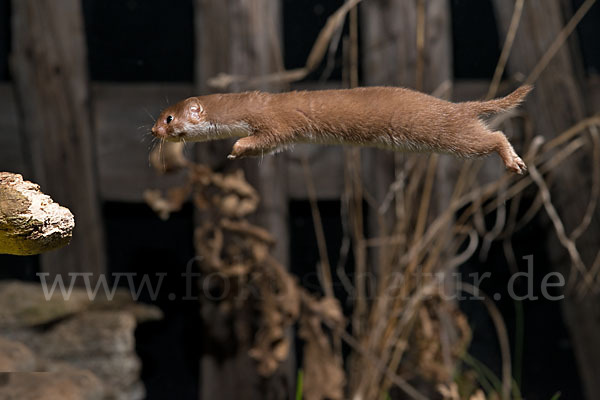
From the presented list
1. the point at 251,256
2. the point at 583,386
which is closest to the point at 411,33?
the point at 251,256

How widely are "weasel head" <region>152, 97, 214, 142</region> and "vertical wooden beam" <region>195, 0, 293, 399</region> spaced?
1.01 m

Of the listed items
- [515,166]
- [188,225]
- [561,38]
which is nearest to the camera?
[515,166]

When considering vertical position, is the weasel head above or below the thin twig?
below

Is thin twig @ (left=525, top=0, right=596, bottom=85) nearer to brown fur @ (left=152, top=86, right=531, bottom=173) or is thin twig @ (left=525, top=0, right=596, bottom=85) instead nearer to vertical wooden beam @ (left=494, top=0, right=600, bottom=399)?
vertical wooden beam @ (left=494, top=0, right=600, bottom=399)

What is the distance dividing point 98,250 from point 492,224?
973 mm

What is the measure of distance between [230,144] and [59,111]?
16.0 inches

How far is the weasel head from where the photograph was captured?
0.44 meters

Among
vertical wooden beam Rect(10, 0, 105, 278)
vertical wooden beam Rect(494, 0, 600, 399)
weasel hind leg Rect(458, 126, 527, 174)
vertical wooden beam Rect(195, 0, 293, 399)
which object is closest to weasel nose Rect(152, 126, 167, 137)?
weasel hind leg Rect(458, 126, 527, 174)

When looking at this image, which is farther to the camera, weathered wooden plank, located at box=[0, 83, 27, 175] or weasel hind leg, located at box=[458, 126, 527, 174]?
weathered wooden plank, located at box=[0, 83, 27, 175]

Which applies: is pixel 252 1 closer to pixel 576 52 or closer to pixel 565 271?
pixel 576 52

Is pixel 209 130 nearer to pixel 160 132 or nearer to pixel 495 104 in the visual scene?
pixel 160 132

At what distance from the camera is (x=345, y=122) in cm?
44

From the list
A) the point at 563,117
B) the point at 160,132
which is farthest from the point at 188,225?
the point at 160,132

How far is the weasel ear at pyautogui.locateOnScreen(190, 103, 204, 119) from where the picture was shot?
17.4 inches
